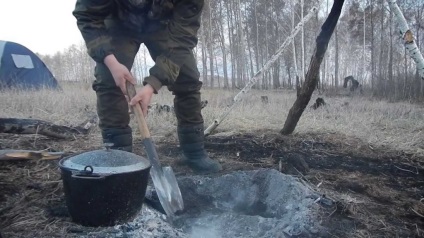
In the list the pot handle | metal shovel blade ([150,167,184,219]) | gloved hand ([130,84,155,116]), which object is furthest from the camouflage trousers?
the pot handle

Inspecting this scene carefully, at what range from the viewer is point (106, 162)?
157 centimetres

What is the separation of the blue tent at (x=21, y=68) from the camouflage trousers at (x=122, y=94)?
317 inches

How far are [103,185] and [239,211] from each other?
1041 millimetres

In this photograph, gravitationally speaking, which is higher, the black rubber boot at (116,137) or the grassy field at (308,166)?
the black rubber boot at (116,137)

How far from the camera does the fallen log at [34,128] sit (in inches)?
123

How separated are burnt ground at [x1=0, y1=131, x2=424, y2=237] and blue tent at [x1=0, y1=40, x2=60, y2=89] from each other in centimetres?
734

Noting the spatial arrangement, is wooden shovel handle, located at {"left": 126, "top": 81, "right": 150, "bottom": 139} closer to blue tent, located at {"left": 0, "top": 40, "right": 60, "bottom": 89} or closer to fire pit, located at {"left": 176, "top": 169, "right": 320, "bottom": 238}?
fire pit, located at {"left": 176, "top": 169, "right": 320, "bottom": 238}

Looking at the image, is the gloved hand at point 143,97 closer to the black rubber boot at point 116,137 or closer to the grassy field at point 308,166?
the black rubber boot at point 116,137

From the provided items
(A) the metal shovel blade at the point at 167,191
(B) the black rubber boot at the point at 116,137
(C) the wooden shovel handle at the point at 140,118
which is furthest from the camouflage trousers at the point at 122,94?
(A) the metal shovel blade at the point at 167,191

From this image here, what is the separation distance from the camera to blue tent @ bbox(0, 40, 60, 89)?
977cm

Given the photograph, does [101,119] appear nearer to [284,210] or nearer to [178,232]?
[178,232]

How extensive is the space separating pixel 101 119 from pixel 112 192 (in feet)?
3.18

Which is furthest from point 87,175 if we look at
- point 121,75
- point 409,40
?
point 409,40

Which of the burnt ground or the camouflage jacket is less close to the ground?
the camouflage jacket
